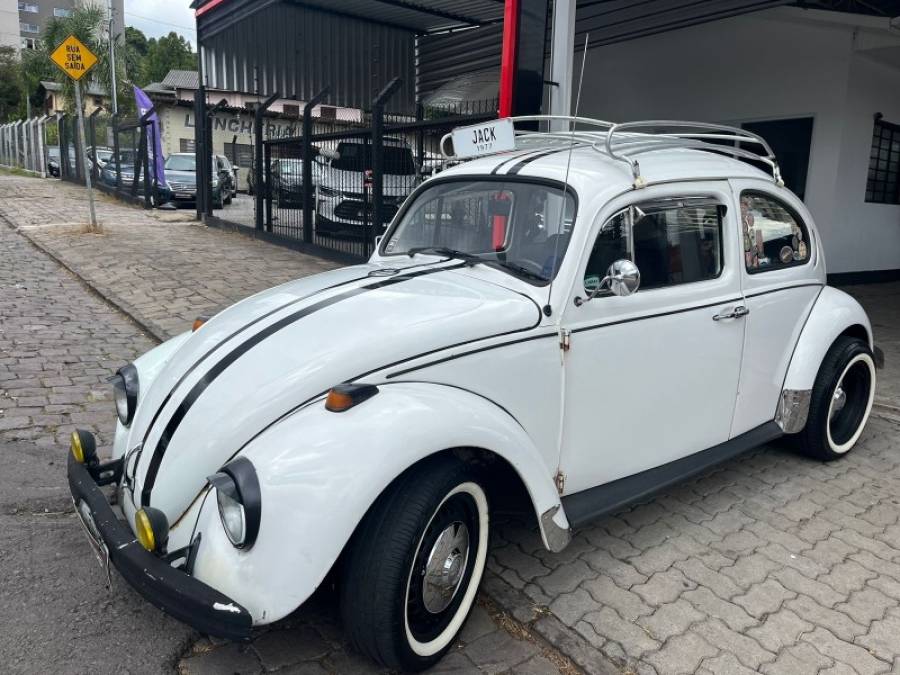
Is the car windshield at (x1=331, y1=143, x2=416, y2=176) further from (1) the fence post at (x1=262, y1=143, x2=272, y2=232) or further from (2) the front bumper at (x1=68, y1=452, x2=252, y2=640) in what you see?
(2) the front bumper at (x1=68, y1=452, x2=252, y2=640)

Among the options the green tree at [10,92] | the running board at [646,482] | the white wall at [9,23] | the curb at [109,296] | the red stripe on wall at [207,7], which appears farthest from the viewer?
the white wall at [9,23]

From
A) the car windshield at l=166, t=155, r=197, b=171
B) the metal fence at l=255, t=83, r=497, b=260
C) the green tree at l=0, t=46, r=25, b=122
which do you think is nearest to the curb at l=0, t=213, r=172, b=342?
the metal fence at l=255, t=83, r=497, b=260

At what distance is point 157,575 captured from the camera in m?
2.20

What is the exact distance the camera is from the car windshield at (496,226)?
315cm

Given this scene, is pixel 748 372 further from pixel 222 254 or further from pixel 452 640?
pixel 222 254

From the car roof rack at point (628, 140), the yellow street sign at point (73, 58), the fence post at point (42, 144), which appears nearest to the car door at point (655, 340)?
the car roof rack at point (628, 140)

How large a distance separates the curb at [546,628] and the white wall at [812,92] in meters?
9.06

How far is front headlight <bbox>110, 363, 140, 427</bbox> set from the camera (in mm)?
3143

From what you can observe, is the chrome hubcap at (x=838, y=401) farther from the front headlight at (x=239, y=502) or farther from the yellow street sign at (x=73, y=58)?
the yellow street sign at (x=73, y=58)

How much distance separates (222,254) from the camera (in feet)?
35.9

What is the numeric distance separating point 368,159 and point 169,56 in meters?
84.6

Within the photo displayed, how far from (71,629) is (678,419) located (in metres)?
2.72

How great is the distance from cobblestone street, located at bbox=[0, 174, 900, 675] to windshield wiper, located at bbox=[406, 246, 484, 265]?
1339mm

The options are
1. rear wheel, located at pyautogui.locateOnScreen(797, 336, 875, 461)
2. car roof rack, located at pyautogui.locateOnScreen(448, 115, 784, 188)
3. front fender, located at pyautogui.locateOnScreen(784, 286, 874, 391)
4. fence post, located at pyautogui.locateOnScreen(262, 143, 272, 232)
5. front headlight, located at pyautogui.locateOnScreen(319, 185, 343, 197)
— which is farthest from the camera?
fence post, located at pyautogui.locateOnScreen(262, 143, 272, 232)
